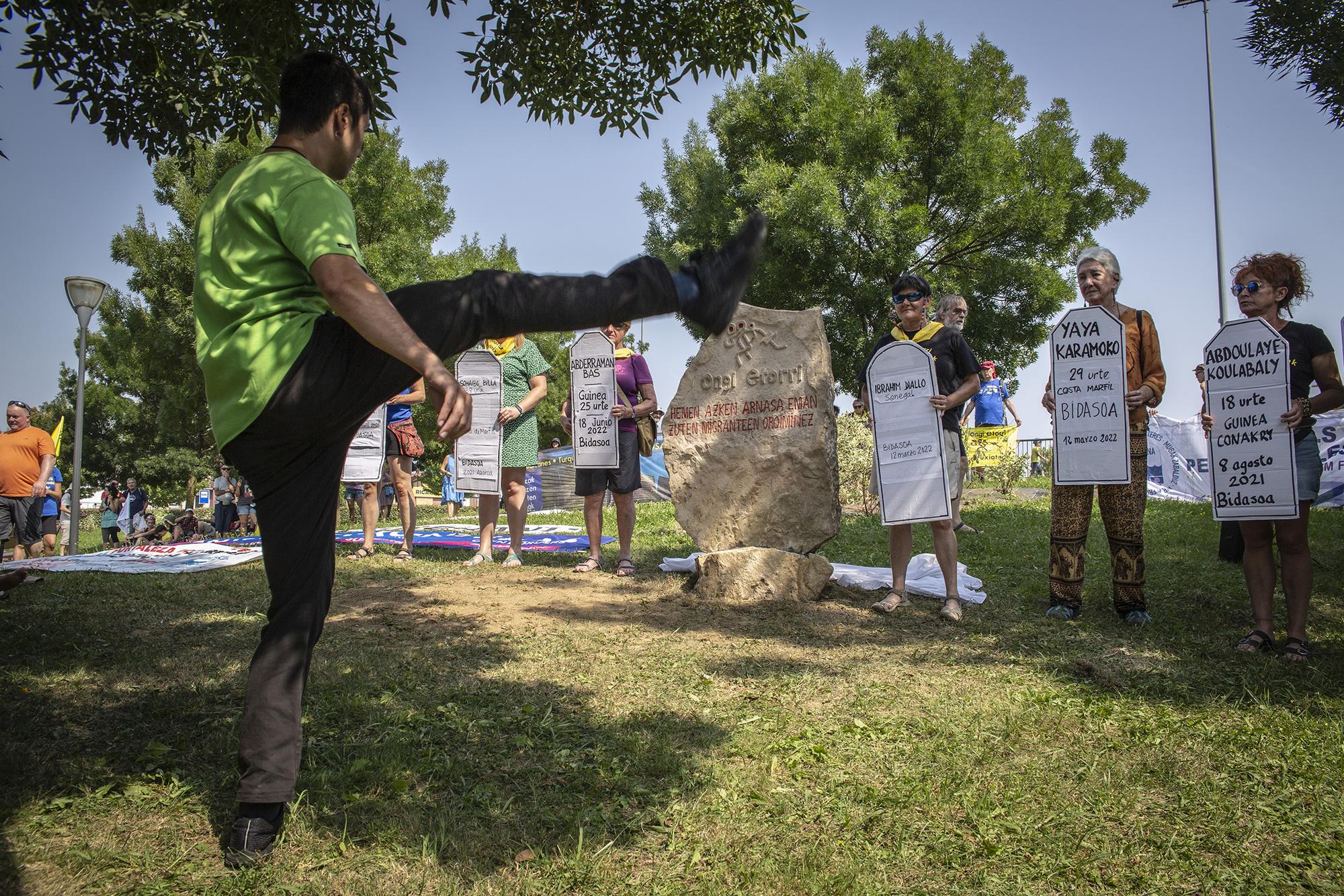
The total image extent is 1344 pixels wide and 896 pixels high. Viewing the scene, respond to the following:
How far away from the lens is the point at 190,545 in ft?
29.7

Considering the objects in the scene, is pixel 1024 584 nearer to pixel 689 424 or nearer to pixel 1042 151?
pixel 689 424

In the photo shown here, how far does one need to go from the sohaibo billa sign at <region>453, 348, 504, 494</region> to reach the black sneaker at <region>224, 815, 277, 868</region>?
5.02m

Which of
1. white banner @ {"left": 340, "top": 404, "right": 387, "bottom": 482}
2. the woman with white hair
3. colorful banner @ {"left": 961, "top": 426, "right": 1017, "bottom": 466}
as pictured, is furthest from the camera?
colorful banner @ {"left": 961, "top": 426, "right": 1017, "bottom": 466}

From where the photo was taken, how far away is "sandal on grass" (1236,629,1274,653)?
4.14 metres

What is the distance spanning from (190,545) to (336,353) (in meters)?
8.32

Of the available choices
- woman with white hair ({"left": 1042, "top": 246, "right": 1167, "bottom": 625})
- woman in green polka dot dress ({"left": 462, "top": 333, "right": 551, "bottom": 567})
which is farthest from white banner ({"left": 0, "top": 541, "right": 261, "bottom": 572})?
woman with white hair ({"left": 1042, "top": 246, "right": 1167, "bottom": 625})

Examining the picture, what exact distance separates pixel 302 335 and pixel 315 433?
26 cm

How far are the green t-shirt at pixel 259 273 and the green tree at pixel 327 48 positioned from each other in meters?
1.90

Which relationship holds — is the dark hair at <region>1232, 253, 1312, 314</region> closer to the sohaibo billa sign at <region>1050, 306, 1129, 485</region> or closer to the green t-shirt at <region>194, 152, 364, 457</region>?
the sohaibo billa sign at <region>1050, 306, 1129, 485</region>

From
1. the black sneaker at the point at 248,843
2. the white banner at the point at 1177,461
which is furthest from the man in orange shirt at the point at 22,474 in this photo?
the white banner at the point at 1177,461

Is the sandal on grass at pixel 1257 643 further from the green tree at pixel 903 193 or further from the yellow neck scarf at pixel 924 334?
the green tree at pixel 903 193

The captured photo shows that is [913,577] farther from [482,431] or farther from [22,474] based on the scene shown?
[22,474]

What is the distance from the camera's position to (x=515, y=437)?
24.1 feet

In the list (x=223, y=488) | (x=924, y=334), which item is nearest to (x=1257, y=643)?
(x=924, y=334)
